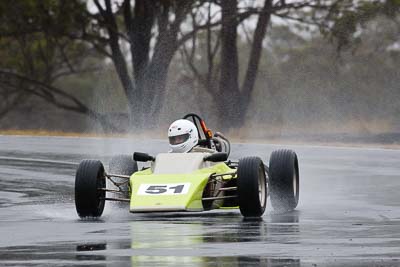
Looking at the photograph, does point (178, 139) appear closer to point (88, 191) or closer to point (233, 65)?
point (88, 191)

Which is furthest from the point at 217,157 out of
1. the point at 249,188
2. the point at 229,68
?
the point at 229,68

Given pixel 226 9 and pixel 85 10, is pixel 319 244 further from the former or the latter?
pixel 85 10

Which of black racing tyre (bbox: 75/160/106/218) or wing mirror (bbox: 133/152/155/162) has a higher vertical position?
wing mirror (bbox: 133/152/155/162)

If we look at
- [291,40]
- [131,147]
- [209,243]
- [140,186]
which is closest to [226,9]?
[291,40]

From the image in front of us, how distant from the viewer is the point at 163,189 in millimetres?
14555

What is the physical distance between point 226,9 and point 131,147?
1492cm

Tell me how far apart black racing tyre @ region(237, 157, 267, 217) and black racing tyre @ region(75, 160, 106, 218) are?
1764 mm

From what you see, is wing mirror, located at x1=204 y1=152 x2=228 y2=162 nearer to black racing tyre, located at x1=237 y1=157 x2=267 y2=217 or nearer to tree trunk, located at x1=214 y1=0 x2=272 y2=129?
black racing tyre, located at x1=237 y1=157 x2=267 y2=217

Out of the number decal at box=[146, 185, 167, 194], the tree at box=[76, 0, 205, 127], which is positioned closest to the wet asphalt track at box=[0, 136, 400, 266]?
the number decal at box=[146, 185, 167, 194]

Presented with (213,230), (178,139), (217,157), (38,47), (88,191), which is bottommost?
(38,47)

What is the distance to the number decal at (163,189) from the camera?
14484 millimetres

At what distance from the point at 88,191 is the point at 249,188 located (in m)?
1.97

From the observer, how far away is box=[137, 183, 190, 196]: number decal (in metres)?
14.5

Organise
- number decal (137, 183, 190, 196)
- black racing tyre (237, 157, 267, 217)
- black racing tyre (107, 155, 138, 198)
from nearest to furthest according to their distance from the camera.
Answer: number decal (137, 183, 190, 196) < black racing tyre (237, 157, 267, 217) < black racing tyre (107, 155, 138, 198)
